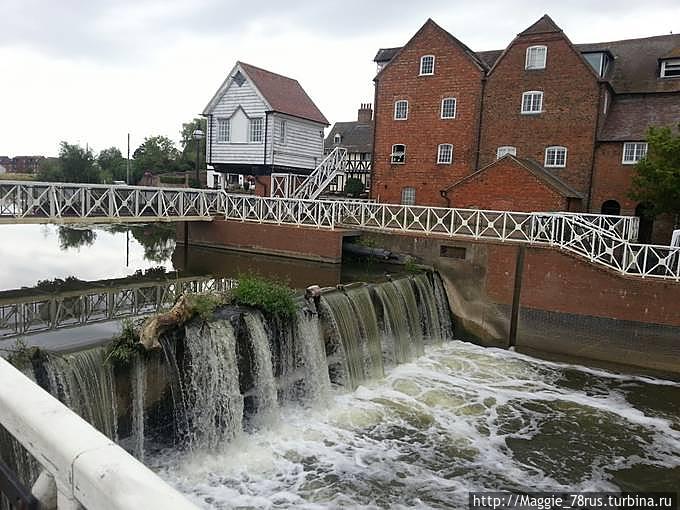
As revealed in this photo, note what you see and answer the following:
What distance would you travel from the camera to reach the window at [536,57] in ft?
84.0

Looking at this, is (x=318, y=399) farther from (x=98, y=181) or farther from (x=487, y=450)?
(x=98, y=181)

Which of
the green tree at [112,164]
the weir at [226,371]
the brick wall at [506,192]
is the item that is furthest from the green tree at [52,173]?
the weir at [226,371]

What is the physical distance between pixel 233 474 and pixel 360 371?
498cm

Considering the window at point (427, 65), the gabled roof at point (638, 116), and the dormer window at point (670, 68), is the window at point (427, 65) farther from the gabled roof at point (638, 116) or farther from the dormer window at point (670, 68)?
the dormer window at point (670, 68)

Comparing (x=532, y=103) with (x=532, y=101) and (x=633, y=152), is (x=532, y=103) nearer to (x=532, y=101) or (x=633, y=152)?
(x=532, y=101)

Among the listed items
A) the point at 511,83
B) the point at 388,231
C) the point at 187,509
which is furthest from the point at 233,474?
the point at 511,83

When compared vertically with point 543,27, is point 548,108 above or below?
below

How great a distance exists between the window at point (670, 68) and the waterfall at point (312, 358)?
71.7 feet

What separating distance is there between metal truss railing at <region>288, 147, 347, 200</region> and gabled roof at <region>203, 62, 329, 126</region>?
2.38 metres

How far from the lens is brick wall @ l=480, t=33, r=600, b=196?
80.9 ft

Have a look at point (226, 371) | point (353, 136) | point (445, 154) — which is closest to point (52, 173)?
point (353, 136)

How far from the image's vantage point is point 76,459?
173 centimetres

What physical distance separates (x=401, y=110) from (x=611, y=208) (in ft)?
36.9

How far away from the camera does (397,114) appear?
1150 inches
